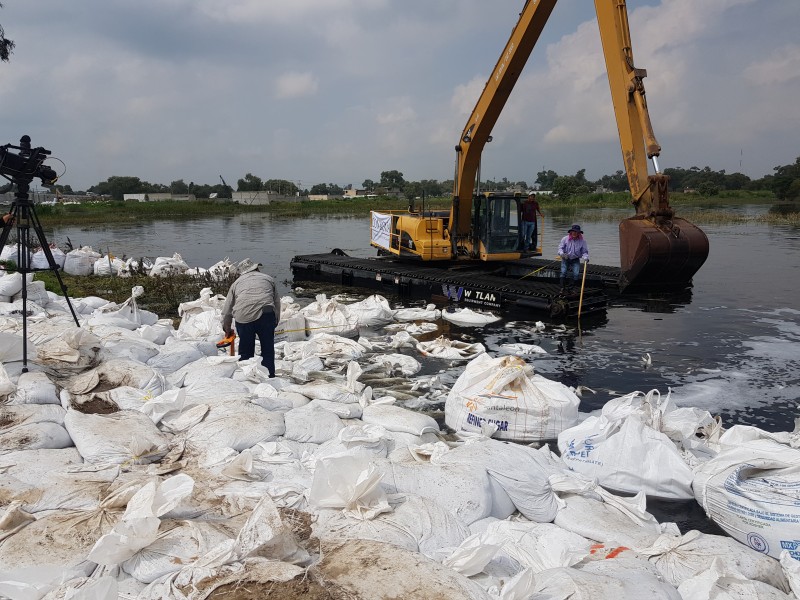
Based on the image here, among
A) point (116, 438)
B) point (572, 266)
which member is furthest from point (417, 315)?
point (116, 438)

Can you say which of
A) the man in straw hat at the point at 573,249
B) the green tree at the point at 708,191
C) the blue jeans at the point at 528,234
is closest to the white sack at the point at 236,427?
the man in straw hat at the point at 573,249

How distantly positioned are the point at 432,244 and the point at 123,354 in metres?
8.00

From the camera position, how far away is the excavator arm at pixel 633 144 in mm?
9938

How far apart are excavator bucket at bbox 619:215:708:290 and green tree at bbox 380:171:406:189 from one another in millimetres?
71313

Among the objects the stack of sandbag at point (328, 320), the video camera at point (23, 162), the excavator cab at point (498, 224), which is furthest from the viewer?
the excavator cab at point (498, 224)

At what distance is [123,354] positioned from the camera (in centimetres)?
490

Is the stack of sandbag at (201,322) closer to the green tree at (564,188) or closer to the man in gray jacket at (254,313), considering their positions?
the man in gray jacket at (254,313)

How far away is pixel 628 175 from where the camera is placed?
10602mm

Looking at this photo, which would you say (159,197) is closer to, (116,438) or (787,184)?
(787,184)

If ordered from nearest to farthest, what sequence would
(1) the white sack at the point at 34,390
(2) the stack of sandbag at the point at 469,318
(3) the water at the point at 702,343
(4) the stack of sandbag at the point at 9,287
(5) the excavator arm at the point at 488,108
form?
(1) the white sack at the point at 34,390 < (3) the water at the point at 702,343 < (4) the stack of sandbag at the point at 9,287 < (2) the stack of sandbag at the point at 469,318 < (5) the excavator arm at the point at 488,108

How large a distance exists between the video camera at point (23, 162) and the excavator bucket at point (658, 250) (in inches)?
345

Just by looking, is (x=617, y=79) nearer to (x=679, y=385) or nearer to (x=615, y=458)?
(x=679, y=385)

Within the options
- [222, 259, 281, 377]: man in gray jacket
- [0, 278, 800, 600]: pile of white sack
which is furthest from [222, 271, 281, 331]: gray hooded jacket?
[0, 278, 800, 600]: pile of white sack

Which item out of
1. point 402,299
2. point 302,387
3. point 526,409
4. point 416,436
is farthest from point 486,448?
point 402,299
